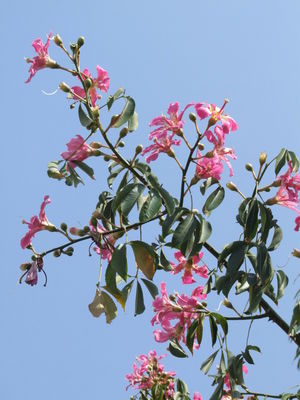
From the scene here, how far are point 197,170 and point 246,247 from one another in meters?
0.32

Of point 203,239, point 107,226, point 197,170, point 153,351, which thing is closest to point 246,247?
point 203,239

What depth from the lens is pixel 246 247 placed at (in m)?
1.99

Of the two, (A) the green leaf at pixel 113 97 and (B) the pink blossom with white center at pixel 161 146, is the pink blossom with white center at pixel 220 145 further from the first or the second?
(A) the green leaf at pixel 113 97

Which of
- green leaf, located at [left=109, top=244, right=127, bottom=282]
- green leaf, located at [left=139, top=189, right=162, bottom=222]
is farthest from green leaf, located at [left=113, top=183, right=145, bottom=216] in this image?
Result: green leaf, located at [left=109, top=244, right=127, bottom=282]

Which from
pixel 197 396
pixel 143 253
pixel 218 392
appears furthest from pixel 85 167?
pixel 197 396

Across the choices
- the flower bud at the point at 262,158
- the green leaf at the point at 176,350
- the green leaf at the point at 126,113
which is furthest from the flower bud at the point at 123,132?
the green leaf at the point at 176,350

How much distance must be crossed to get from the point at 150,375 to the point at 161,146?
1640 mm

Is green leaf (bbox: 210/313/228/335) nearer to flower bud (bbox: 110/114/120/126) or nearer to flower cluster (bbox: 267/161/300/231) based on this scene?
flower cluster (bbox: 267/161/300/231)

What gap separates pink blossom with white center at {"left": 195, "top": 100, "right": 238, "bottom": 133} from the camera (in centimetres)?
212

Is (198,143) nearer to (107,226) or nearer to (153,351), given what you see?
(107,226)

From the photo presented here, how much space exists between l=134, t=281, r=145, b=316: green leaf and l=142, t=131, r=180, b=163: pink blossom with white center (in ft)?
1.46

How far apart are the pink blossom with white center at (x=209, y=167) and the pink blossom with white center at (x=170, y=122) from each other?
143mm

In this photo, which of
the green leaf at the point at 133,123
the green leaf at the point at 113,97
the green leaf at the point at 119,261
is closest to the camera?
the green leaf at the point at 119,261

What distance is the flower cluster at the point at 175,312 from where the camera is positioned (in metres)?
2.26
